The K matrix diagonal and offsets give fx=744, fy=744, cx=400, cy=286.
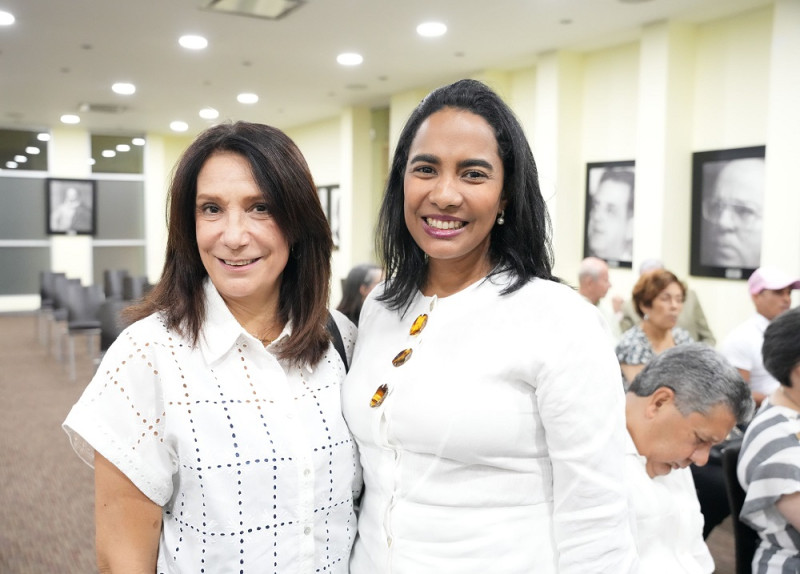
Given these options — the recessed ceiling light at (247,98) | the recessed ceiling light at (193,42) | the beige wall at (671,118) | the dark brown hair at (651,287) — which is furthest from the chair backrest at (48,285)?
the dark brown hair at (651,287)

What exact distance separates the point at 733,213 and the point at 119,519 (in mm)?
6271

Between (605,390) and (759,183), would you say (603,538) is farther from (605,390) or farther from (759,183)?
(759,183)

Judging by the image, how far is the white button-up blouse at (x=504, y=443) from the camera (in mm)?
1289

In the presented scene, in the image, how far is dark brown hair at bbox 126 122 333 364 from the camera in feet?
4.90

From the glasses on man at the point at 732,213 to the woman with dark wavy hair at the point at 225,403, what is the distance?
5679 mm

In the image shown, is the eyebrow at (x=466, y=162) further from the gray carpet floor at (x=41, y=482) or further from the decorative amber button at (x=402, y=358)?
the gray carpet floor at (x=41, y=482)

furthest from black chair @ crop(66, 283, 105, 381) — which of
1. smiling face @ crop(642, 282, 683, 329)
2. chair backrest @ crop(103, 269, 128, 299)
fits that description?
smiling face @ crop(642, 282, 683, 329)

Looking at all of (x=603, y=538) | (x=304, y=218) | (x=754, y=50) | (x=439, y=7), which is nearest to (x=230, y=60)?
(x=439, y=7)

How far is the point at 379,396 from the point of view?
1.47 meters

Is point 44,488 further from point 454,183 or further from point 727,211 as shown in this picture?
point 727,211

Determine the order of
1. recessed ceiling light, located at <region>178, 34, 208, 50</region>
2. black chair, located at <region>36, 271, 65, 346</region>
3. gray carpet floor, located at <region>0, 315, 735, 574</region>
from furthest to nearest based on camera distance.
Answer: black chair, located at <region>36, 271, 65, 346</region> → recessed ceiling light, located at <region>178, 34, 208, 50</region> → gray carpet floor, located at <region>0, 315, 735, 574</region>

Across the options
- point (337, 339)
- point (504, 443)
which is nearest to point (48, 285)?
point (337, 339)

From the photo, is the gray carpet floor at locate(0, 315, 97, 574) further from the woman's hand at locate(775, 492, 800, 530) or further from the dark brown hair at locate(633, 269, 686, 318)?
the dark brown hair at locate(633, 269, 686, 318)

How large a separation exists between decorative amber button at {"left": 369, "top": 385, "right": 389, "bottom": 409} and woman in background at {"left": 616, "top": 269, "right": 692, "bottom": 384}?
2890 mm
